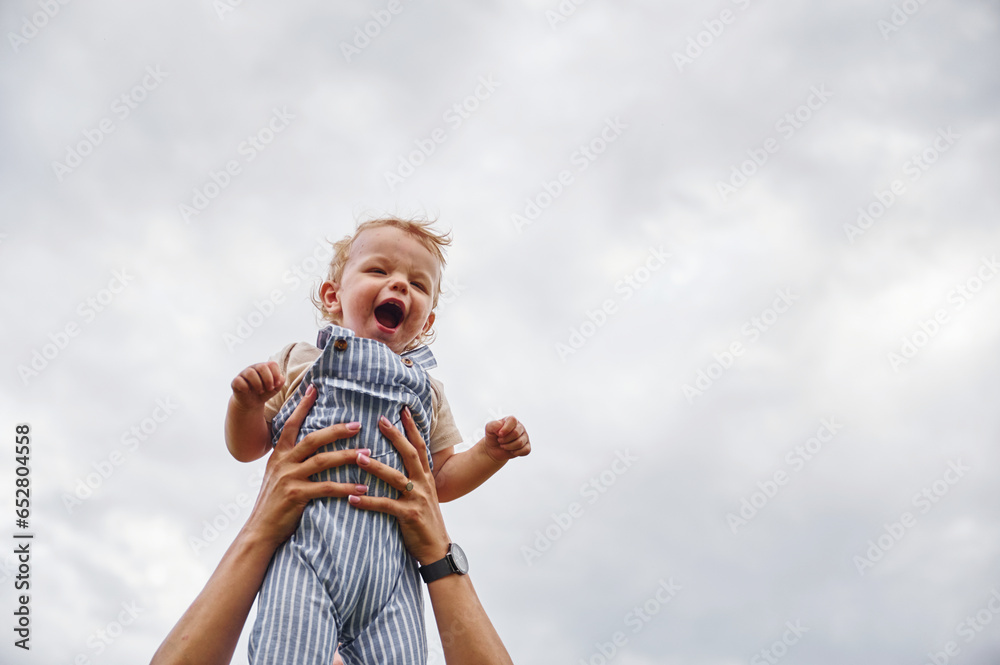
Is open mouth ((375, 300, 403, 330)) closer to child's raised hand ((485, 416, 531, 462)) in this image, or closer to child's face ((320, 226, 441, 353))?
child's face ((320, 226, 441, 353))

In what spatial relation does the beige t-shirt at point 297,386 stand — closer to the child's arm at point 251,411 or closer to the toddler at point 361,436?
the toddler at point 361,436

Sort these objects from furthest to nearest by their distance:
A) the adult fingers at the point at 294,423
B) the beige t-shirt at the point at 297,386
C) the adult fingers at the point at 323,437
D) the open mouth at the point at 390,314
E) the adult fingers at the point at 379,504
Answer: the open mouth at the point at 390,314
the beige t-shirt at the point at 297,386
the adult fingers at the point at 294,423
the adult fingers at the point at 323,437
the adult fingers at the point at 379,504

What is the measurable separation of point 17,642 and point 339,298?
2.49 meters

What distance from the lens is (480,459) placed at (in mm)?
2730

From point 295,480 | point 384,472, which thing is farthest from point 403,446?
point 295,480

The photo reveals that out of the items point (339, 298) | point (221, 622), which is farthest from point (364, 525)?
point (339, 298)

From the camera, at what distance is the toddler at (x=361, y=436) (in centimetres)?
206

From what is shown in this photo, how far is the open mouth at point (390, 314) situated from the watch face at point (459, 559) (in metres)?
0.90

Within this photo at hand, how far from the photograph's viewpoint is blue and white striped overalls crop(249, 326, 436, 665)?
78.4 inches

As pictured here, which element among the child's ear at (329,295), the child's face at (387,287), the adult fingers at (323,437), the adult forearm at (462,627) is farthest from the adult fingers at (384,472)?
the child's ear at (329,295)

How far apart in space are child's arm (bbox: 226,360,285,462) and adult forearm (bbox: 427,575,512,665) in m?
0.81

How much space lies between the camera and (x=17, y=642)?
3.45 m

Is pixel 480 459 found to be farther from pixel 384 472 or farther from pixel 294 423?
pixel 294 423

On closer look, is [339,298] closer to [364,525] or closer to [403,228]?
[403,228]
